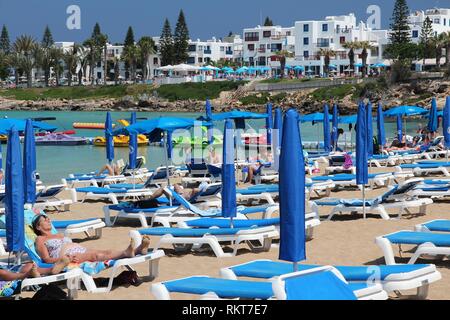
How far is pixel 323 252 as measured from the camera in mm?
10203

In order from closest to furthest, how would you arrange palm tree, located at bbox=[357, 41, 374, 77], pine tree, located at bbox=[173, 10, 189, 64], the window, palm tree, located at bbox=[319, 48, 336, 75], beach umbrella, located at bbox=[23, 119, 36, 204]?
beach umbrella, located at bbox=[23, 119, 36, 204], palm tree, located at bbox=[357, 41, 374, 77], palm tree, located at bbox=[319, 48, 336, 75], pine tree, located at bbox=[173, 10, 189, 64], the window

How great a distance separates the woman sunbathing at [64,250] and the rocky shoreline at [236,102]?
6181 cm

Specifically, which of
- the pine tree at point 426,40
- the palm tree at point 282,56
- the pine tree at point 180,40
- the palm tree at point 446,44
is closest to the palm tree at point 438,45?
the palm tree at point 446,44

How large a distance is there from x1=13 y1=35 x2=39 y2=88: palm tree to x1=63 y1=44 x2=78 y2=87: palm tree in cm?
378

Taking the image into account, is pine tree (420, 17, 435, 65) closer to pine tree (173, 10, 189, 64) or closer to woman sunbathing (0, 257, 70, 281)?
pine tree (173, 10, 189, 64)

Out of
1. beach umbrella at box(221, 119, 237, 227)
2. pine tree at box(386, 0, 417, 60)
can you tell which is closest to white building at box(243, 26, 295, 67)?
pine tree at box(386, 0, 417, 60)

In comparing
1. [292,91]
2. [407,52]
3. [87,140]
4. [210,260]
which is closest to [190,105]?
[292,91]

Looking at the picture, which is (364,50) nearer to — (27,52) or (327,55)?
(327,55)

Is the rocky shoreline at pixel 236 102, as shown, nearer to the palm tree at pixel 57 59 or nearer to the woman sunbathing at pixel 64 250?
the palm tree at pixel 57 59

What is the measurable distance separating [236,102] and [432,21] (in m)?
25.6

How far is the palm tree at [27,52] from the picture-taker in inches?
3982

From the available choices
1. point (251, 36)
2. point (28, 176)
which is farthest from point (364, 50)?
point (28, 176)

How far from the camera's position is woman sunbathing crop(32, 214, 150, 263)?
8297 mm

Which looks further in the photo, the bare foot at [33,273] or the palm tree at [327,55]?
the palm tree at [327,55]
